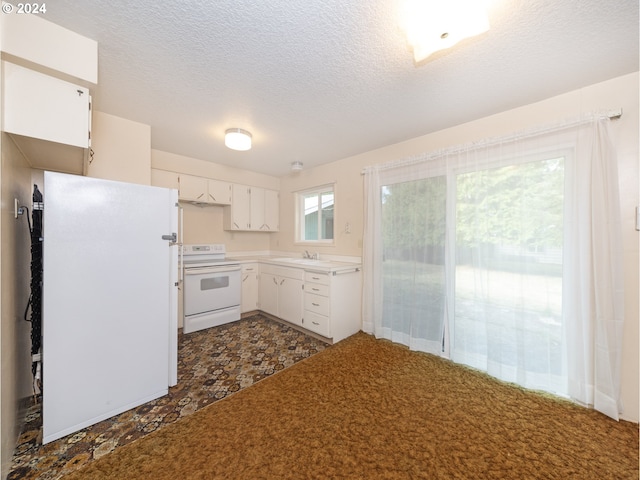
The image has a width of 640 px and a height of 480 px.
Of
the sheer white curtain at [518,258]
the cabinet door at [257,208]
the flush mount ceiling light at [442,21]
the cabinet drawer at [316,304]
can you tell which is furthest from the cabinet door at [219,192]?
the flush mount ceiling light at [442,21]

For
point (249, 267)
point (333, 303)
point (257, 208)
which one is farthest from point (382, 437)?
point (257, 208)

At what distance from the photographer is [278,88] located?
72.9 inches

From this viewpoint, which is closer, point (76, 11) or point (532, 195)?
point (76, 11)

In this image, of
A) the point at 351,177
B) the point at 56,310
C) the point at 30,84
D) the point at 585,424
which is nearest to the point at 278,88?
the point at 30,84

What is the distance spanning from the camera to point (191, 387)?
6.62 ft

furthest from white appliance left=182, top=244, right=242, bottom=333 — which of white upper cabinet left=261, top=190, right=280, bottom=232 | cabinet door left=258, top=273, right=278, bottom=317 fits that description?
white upper cabinet left=261, top=190, right=280, bottom=232

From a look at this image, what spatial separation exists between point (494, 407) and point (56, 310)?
3114 mm

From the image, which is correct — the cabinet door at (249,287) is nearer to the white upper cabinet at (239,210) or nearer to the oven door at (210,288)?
the oven door at (210,288)

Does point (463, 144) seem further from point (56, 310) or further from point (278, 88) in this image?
point (56, 310)

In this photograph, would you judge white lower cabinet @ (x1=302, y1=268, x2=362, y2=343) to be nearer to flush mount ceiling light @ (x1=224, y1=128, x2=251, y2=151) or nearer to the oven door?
the oven door

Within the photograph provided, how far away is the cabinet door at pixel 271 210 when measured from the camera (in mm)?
4391

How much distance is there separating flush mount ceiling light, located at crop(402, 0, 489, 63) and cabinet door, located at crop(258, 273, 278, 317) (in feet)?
10.4

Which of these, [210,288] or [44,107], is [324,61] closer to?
[44,107]

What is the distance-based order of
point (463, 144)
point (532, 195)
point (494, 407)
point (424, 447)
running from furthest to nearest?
point (463, 144), point (532, 195), point (494, 407), point (424, 447)
